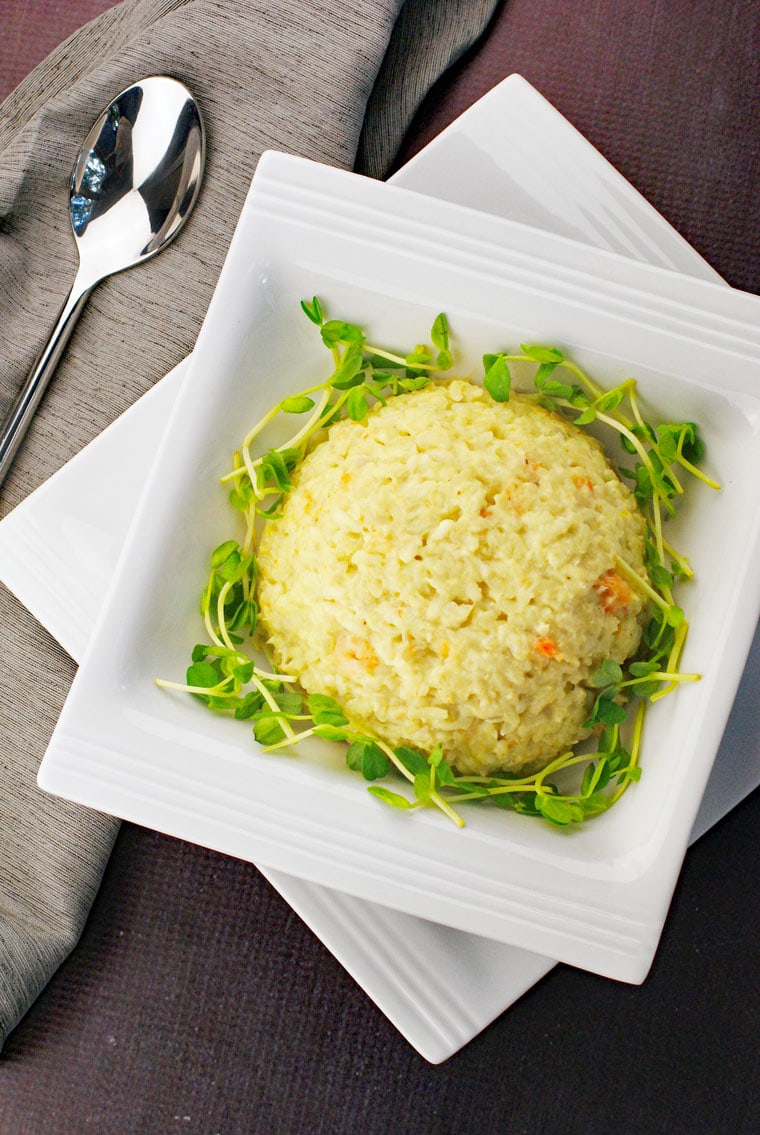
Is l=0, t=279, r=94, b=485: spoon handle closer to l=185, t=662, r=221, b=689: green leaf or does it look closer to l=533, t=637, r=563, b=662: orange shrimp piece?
l=185, t=662, r=221, b=689: green leaf

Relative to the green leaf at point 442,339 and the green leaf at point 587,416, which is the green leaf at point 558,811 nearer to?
the green leaf at point 587,416

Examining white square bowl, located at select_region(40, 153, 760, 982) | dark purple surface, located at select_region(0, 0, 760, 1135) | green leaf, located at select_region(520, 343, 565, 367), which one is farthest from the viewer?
dark purple surface, located at select_region(0, 0, 760, 1135)

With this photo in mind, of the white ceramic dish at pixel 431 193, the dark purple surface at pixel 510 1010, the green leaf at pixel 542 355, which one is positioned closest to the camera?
the green leaf at pixel 542 355

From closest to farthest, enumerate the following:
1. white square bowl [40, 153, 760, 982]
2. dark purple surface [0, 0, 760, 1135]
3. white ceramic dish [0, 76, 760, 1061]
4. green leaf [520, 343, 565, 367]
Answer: white square bowl [40, 153, 760, 982] → green leaf [520, 343, 565, 367] → white ceramic dish [0, 76, 760, 1061] → dark purple surface [0, 0, 760, 1135]

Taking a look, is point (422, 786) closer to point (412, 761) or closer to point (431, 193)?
point (412, 761)

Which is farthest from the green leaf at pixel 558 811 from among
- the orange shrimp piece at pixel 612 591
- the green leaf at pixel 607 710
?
the orange shrimp piece at pixel 612 591


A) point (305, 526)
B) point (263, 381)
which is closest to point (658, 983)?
point (305, 526)

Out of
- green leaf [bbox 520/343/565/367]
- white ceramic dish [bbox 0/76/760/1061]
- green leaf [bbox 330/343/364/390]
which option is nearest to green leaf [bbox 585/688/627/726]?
white ceramic dish [bbox 0/76/760/1061]

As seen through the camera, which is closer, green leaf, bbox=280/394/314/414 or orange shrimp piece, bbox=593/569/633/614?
orange shrimp piece, bbox=593/569/633/614
